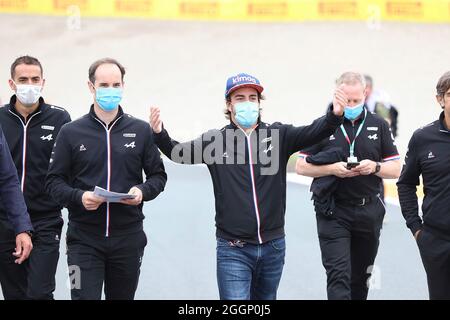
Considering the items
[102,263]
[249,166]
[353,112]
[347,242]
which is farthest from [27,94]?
[347,242]

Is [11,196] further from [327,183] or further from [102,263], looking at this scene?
[327,183]

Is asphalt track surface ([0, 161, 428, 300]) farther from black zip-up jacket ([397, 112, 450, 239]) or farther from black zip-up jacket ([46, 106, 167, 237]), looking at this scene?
black zip-up jacket ([46, 106, 167, 237])

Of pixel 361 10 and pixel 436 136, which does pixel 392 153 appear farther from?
pixel 361 10

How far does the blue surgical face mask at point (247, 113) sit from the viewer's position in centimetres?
464

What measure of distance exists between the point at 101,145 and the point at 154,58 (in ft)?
41.0

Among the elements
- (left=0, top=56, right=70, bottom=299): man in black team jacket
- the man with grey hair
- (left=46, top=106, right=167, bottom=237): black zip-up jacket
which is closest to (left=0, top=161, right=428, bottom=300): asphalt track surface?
the man with grey hair

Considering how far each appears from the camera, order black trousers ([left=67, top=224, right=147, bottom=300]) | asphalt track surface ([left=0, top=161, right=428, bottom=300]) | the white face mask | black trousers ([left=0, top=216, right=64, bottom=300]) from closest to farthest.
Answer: black trousers ([left=67, top=224, right=147, bottom=300])
black trousers ([left=0, top=216, right=64, bottom=300])
the white face mask
asphalt track surface ([left=0, top=161, right=428, bottom=300])

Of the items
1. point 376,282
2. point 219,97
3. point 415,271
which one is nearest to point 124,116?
point 376,282

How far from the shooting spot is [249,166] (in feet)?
15.1

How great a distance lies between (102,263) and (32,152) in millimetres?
1003

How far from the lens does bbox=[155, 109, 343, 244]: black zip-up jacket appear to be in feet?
15.0

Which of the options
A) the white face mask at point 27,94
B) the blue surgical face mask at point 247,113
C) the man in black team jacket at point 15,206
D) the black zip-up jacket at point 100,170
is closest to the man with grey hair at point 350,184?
the blue surgical face mask at point 247,113

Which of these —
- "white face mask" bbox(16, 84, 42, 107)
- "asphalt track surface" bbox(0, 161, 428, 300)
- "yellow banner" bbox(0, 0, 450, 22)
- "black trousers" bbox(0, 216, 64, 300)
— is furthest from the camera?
"yellow banner" bbox(0, 0, 450, 22)

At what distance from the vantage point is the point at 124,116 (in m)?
4.81
